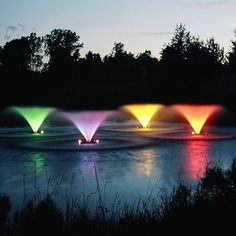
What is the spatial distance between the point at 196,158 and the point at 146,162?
231 cm

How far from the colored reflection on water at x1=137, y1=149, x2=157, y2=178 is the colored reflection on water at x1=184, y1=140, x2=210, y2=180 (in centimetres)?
130

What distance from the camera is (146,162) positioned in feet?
60.1

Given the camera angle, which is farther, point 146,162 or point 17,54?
point 17,54

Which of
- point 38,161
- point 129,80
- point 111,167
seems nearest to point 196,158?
point 111,167

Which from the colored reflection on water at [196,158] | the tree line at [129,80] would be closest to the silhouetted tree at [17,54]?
the tree line at [129,80]

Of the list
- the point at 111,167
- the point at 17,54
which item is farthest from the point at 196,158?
the point at 17,54

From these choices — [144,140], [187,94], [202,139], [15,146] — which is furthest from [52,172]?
[187,94]

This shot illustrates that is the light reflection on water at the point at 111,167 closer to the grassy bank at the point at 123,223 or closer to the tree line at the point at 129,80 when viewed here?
the grassy bank at the point at 123,223

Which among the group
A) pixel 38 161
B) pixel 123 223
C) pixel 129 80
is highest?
pixel 129 80

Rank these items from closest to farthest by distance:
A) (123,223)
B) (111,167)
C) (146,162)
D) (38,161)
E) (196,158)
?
1. (123,223)
2. (111,167)
3. (146,162)
4. (38,161)
5. (196,158)

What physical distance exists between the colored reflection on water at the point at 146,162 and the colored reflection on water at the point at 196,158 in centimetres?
130

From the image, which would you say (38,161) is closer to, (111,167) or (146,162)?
(111,167)

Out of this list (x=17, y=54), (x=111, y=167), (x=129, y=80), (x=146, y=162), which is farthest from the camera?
(x=17, y=54)

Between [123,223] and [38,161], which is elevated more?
[38,161]
